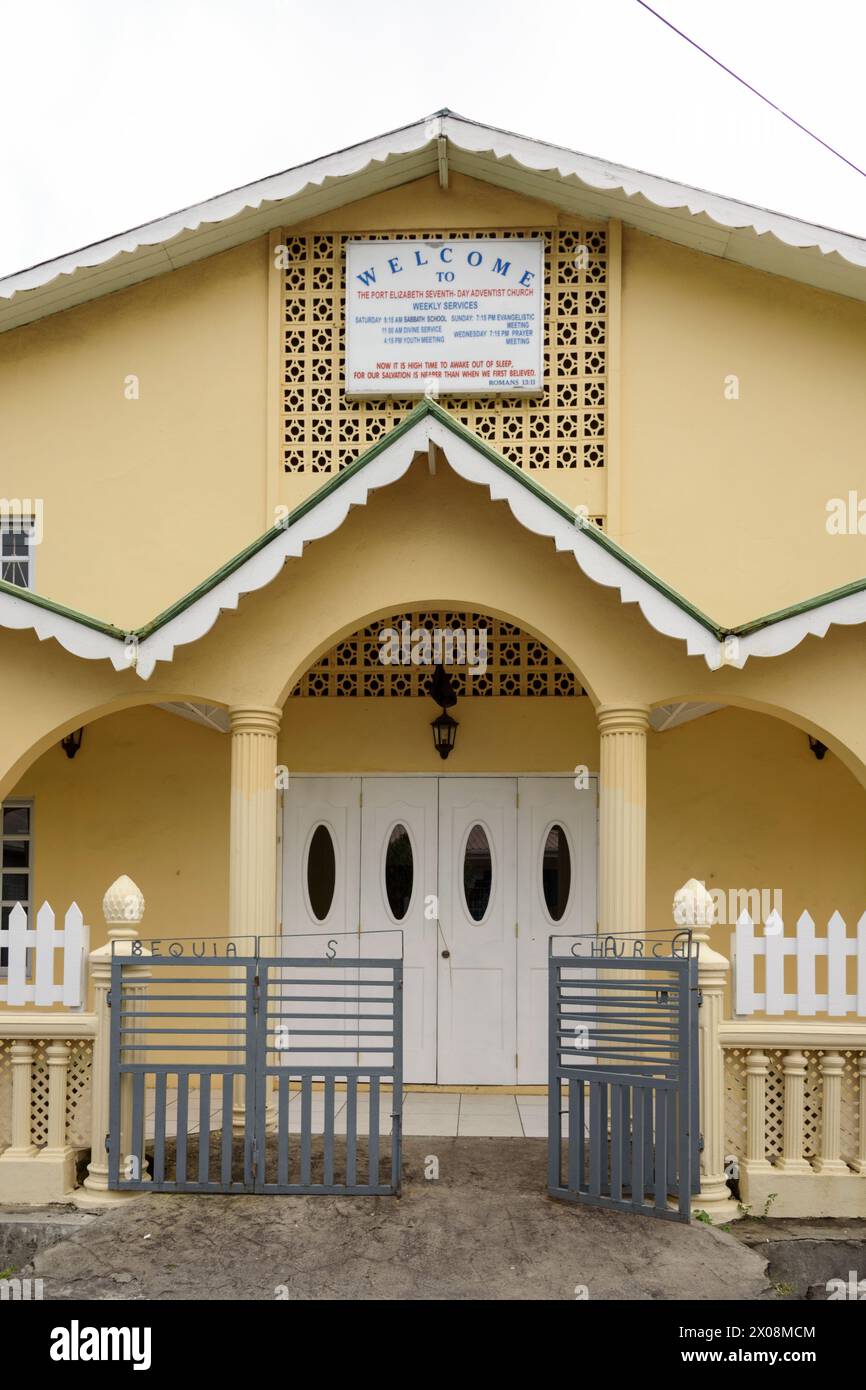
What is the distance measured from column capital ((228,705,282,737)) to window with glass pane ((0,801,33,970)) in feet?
9.69

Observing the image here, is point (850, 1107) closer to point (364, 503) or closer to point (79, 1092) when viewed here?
point (79, 1092)

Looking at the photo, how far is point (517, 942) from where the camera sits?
Result: 9.28 metres

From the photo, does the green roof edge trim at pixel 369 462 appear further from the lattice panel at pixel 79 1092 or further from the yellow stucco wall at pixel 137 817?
the yellow stucco wall at pixel 137 817

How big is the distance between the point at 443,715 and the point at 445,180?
4.15m

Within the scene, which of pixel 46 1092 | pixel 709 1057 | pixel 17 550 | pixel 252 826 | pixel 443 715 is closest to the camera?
pixel 709 1057

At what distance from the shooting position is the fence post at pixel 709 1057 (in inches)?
239

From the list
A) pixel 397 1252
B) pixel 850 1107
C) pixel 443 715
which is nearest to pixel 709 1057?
pixel 850 1107

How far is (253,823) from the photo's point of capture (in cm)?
747

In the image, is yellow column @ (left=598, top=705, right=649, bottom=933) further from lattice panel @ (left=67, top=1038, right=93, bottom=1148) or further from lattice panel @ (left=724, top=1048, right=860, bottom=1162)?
lattice panel @ (left=67, top=1038, right=93, bottom=1148)

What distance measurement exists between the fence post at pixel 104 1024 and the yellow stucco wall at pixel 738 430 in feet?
14.6

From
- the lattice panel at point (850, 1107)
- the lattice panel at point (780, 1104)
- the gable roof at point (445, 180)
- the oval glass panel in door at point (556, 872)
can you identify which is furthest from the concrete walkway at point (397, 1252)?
the gable roof at point (445, 180)

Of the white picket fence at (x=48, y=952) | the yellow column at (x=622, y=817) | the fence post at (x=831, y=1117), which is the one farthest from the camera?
the yellow column at (x=622, y=817)

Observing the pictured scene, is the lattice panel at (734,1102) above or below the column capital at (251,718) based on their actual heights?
below
